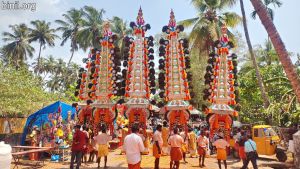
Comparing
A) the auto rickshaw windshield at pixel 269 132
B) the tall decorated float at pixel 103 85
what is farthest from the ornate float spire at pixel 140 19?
the auto rickshaw windshield at pixel 269 132

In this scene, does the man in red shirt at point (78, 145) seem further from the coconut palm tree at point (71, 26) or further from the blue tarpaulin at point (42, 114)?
the coconut palm tree at point (71, 26)

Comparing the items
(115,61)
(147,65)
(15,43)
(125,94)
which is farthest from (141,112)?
(15,43)

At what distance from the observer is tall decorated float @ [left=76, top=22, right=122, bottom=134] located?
606 inches

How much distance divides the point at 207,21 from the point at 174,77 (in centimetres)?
1219

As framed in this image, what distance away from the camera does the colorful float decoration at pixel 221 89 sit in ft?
44.9

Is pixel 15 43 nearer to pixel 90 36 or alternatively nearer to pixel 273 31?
pixel 90 36

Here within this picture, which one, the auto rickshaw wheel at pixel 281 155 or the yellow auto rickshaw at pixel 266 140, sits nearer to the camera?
the auto rickshaw wheel at pixel 281 155

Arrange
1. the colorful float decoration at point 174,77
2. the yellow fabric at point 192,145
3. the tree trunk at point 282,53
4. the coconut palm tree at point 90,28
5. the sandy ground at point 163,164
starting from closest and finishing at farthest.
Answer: the tree trunk at point 282,53 < the sandy ground at point 163,164 < the colorful float decoration at point 174,77 < the yellow fabric at point 192,145 < the coconut palm tree at point 90,28

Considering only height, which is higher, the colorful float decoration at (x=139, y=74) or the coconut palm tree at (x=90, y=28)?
the coconut palm tree at (x=90, y=28)

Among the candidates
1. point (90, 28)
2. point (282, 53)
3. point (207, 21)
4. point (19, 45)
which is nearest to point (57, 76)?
point (19, 45)

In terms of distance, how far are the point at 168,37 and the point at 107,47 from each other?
3421 millimetres

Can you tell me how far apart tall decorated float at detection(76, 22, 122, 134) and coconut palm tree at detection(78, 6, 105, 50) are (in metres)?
22.1

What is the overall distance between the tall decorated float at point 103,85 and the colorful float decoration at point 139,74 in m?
0.88

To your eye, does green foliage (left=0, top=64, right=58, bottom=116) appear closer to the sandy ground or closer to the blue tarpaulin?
the blue tarpaulin
